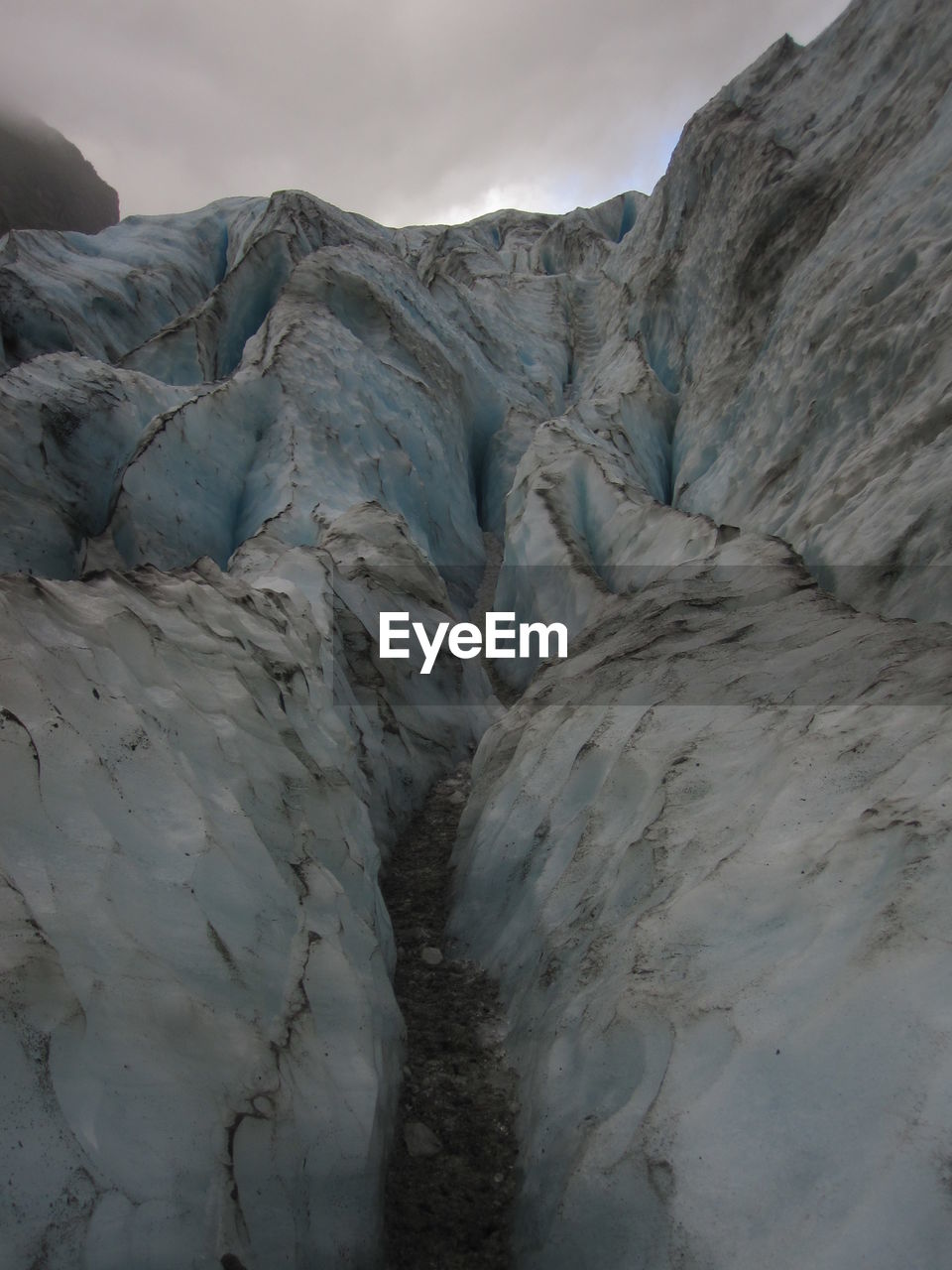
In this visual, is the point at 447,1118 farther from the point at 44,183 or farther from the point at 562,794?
the point at 44,183

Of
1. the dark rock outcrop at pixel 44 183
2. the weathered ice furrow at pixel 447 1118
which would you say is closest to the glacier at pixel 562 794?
the weathered ice furrow at pixel 447 1118

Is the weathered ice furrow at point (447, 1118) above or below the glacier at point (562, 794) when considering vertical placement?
below

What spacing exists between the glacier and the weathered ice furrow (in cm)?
9

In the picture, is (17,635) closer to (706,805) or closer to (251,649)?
(251,649)

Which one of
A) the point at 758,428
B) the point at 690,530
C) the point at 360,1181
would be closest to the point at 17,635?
the point at 360,1181

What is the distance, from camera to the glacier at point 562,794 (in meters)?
1.41

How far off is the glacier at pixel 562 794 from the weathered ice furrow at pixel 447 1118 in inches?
3.4

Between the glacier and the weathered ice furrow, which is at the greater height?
the glacier

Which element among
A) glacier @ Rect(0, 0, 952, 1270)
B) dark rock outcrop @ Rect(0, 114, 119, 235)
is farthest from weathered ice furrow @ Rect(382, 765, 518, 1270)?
dark rock outcrop @ Rect(0, 114, 119, 235)

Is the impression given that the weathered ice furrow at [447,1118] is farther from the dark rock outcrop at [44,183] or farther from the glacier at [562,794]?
the dark rock outcrop at [44,183]

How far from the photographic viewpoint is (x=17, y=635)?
2127 mm

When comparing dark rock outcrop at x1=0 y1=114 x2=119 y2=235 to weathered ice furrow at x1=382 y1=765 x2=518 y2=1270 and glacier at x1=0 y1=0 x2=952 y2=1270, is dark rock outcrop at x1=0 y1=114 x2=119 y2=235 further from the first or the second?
weathered ice furrow at x1=382 y1=765 x2=518 y2=1270

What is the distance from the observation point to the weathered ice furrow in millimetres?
1880

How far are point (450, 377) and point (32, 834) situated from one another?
814cm
